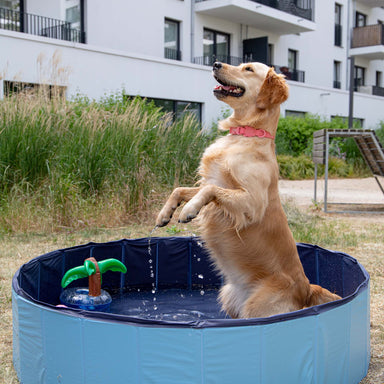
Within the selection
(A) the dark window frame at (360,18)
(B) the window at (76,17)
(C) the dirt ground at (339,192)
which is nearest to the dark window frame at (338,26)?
(A) the dark window frame at (360,18)

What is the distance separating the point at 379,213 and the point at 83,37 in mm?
11212

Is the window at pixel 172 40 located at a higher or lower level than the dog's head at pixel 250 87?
higher

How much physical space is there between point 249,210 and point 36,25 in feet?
47.2

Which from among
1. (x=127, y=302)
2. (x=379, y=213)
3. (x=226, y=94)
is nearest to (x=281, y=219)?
(x=226, y=94)

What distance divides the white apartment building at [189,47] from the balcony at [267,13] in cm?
5

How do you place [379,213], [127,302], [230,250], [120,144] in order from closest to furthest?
[230,250] → [127,302] → [120,144] → [379,213]

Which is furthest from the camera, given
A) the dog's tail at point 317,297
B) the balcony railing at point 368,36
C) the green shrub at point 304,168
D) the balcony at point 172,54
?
the balcony railing at point 368,36

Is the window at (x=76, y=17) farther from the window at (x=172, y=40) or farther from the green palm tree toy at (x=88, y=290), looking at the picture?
the green palm tree toy at (x=88, y=290)

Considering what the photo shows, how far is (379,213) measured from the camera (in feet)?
32.9

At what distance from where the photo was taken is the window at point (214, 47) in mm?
21109

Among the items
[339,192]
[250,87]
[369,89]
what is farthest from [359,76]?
[250,87]

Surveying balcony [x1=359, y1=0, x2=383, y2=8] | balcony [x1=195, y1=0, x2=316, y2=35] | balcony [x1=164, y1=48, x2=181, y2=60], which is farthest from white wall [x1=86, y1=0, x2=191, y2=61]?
balcony [x1=359, y1=0, x2=383, y2=8]

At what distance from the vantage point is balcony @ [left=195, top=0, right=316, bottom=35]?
19.8 m

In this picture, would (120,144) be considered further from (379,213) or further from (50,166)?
(379,213)
